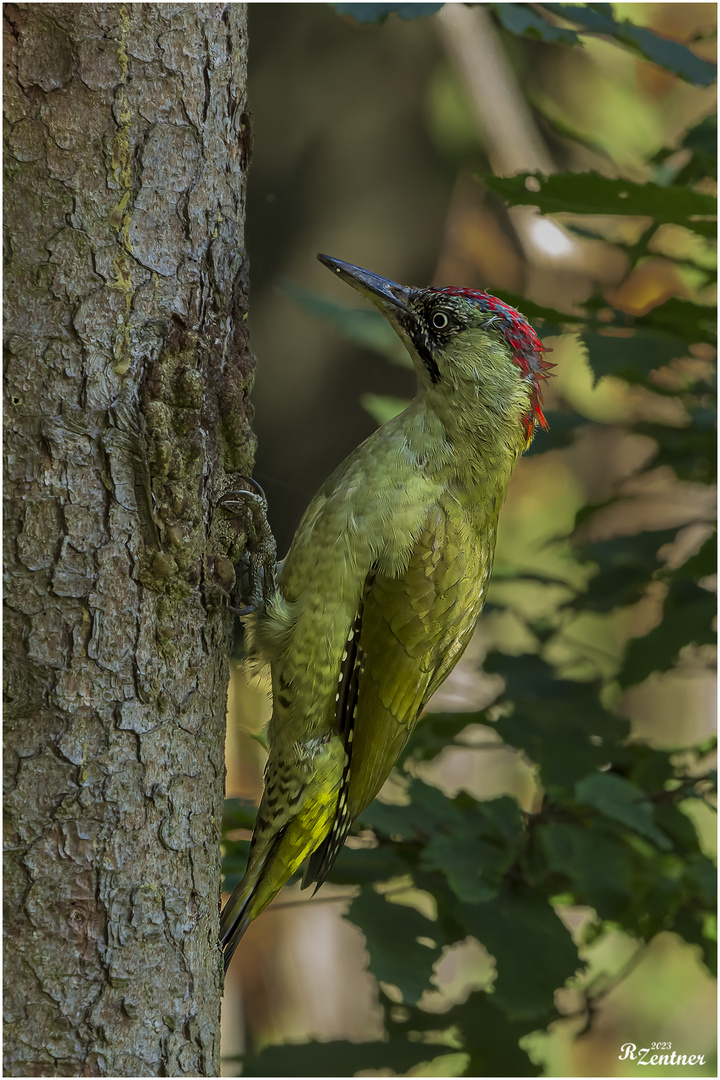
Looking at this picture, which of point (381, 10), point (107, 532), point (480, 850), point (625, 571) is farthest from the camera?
point (625, 571)

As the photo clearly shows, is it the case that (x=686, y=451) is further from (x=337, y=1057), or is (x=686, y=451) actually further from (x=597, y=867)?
(x=337, y=1057)

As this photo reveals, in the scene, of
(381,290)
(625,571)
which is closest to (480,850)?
(625,571)

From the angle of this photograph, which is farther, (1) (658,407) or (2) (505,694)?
(1) (658,407)

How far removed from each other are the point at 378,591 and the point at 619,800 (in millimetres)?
666

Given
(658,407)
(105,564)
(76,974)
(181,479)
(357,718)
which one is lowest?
(76,974)

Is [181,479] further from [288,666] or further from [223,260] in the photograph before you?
[288,666]

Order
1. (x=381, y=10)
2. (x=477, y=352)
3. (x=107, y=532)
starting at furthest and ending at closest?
(x=477, y=352)
(x=381, y=10)
(x=107, y=532)

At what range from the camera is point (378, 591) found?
205cm

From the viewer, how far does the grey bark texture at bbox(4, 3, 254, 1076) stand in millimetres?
1422

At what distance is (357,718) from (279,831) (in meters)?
0.31

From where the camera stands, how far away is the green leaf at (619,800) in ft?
6.23

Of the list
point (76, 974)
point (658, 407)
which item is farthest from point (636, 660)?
point (658, 407)

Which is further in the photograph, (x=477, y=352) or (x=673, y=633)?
(x=673, y=633)

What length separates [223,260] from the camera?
165 cm
